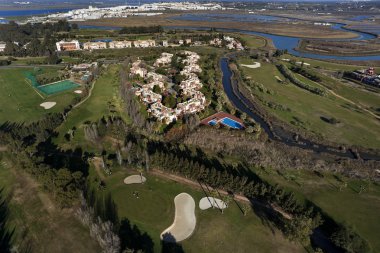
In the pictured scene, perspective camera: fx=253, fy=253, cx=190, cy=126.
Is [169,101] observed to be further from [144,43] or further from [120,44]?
[144,43]

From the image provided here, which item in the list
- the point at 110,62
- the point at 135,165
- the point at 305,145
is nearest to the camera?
the point at 135,165

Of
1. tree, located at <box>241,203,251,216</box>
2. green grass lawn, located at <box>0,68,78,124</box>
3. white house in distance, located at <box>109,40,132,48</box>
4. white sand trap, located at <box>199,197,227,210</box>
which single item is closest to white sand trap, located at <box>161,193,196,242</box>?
white sand trap, located at <box>199,197,227,210</box>

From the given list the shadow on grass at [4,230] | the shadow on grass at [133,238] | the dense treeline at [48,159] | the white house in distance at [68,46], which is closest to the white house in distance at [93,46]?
the white house in distance at [68,46]

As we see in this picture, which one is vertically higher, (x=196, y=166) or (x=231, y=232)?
(x=196, y=166)

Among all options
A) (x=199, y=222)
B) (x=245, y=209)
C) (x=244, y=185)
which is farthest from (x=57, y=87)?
(x=245, y=209)

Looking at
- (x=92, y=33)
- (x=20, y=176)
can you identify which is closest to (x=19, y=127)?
(x=20, y=176)

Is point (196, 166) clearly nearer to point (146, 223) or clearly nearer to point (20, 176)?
point (146, 223)
